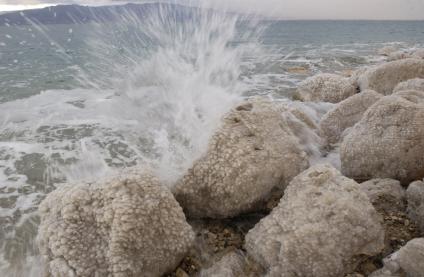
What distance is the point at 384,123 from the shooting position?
154 inches

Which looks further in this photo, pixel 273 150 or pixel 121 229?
pixel 273 150

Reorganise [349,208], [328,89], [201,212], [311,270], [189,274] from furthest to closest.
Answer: [328,89], [201,212], [189,274], [349,208], [311,270]

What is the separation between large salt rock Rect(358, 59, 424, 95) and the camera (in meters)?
7.14

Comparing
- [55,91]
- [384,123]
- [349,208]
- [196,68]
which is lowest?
[55,91]

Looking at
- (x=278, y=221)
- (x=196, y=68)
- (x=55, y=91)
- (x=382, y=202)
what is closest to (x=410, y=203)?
(x=382, y=202)

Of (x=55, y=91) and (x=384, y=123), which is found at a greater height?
(x=384, y=123)

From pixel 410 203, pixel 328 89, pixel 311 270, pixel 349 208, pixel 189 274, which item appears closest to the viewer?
pixel 311 270

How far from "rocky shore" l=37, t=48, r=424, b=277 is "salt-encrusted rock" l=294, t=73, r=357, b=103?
438 cm

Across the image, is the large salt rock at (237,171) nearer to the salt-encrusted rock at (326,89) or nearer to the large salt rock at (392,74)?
the large salt rock at (392,74)

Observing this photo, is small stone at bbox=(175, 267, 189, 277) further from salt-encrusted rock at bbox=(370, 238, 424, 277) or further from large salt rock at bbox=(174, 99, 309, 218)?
salt-encrusted rock at bbox=(370, 238, 424, 277)

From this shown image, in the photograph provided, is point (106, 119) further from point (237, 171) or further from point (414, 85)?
point (414, 85)

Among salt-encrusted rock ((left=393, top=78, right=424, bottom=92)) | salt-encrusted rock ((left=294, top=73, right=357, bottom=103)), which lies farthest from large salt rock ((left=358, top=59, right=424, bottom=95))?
salt-encrusted rock ((left=393, top=78, right=424, bottom=92))

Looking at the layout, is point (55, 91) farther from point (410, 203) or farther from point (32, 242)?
point (410, 203)

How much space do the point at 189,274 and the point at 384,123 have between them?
254 centimetres
